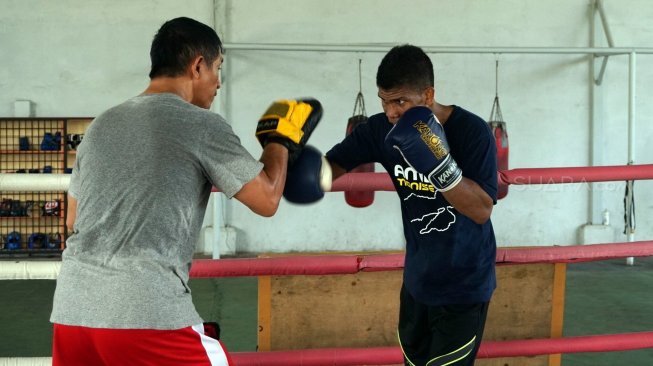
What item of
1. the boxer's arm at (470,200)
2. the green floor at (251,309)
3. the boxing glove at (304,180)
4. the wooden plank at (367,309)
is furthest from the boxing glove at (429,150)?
the green floor at (251,309)

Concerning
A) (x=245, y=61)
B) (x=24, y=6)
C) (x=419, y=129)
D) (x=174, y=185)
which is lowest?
(x=174, y=185)

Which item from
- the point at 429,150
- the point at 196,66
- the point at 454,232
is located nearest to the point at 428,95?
the point at 429,150

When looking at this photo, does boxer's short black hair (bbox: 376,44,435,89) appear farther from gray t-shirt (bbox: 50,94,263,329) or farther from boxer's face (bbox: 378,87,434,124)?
gray t-shirt (bbox: 50,94,263,329)

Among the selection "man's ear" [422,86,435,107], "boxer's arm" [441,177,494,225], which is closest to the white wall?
"man's ear" [422,86,435,107]

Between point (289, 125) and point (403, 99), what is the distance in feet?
1.64

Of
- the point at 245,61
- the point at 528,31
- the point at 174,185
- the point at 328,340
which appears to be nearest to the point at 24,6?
the point at 245,61

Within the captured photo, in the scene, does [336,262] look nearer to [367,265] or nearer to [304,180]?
[367,265]

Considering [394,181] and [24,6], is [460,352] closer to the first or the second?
[394,181]

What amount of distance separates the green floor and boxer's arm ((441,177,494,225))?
247 centimetres

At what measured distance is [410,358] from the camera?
78.7 inches

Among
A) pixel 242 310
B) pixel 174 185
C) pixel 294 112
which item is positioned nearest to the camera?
pixel 174 185

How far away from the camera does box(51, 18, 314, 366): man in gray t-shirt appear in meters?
1.33

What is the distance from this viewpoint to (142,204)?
4.33 feet

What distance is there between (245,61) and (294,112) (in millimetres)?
6747
